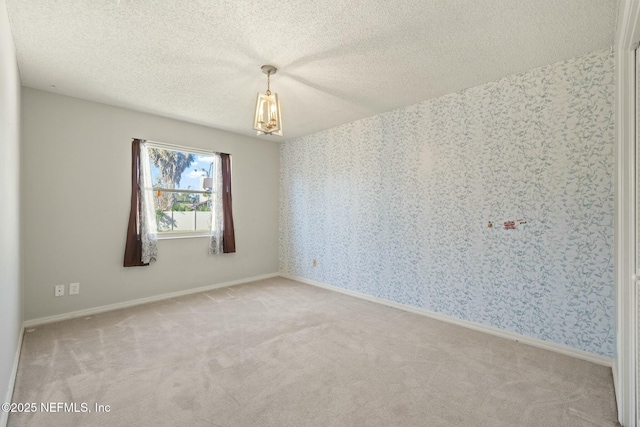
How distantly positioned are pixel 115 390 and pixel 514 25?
12.0 ft

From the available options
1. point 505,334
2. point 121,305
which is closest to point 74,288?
point 121,305

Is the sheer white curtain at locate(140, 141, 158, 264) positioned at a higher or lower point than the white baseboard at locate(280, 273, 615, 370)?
higher

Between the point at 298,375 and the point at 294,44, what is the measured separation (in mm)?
2475

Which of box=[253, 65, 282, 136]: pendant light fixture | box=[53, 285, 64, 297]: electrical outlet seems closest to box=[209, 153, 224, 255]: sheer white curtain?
box=[53, 285, 64, 297]: electrical outlet

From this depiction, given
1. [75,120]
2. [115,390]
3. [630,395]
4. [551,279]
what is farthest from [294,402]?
[75,120]

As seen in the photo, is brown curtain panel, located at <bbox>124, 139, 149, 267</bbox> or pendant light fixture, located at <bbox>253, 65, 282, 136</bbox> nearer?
pendant light fixture, located at <bbox>253, 65, 282, 136</bbox>

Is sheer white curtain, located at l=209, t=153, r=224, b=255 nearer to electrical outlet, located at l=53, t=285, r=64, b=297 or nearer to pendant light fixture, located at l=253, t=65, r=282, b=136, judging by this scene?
electrical outlet, located at l=53, t=285, r=64, b=297

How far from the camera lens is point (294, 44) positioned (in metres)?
2.25

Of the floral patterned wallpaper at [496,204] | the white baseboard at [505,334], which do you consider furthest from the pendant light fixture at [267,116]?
the white baseboard at [505,334]

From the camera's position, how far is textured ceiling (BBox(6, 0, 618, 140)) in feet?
6.15

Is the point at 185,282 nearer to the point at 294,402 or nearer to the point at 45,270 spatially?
the point at 45,270

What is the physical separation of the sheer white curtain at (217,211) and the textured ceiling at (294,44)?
1339mm

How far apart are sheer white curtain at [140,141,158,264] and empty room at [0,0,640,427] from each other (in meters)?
0.03

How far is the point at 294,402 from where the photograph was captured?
185cm
